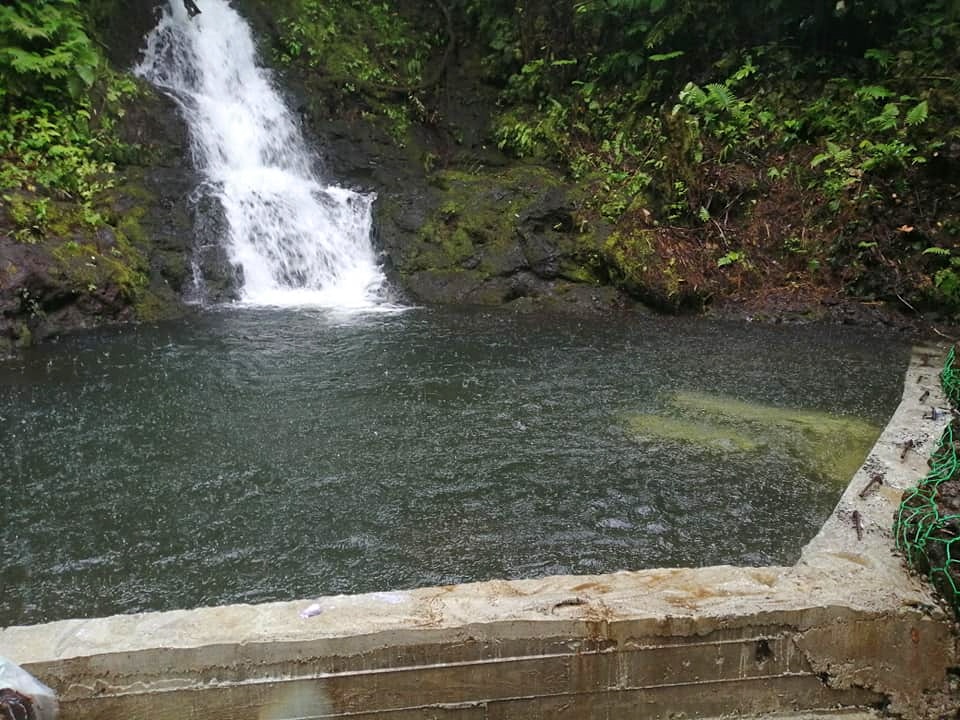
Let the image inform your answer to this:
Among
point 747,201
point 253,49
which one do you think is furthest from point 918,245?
point 253,49

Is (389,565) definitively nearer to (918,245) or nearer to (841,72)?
(918,245)

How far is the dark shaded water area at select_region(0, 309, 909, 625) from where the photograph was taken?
12.9 ft

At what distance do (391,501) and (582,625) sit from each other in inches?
90.0

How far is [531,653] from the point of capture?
2580 mm

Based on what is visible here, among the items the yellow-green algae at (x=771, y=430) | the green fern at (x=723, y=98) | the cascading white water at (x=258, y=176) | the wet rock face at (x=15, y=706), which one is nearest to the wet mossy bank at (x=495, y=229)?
the cascading white water at (x=258, y=176)

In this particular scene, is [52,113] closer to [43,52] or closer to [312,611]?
[43,52]

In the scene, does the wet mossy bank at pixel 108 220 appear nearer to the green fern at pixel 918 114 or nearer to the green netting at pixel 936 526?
the green netting at pixel 936 526

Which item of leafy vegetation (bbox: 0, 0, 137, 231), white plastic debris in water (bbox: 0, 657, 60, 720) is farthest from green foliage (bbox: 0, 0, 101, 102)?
white plastic debris in water (bbox: 0, 657, 60, 720)

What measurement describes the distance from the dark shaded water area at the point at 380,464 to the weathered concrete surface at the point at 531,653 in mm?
1076

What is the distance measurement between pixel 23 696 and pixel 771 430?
17.1 ft

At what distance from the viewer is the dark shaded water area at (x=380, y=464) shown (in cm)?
393

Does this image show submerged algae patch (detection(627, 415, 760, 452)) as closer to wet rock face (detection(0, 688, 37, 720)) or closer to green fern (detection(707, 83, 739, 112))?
wet rock face (detection(0, 688, 37, 720))

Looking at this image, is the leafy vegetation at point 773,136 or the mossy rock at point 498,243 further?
the mossy rock at point 498,243

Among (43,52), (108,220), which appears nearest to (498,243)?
(108,220)
